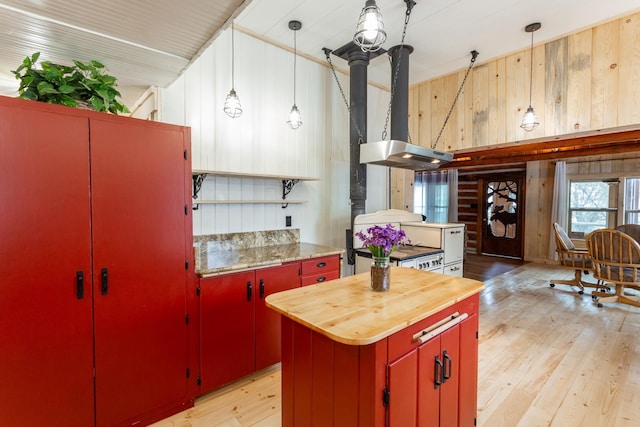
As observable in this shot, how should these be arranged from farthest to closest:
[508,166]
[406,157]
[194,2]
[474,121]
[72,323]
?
[508,166]
[474,121]
[406,157]
[72,323]
[194,2]

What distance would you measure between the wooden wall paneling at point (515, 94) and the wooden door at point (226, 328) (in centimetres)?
323

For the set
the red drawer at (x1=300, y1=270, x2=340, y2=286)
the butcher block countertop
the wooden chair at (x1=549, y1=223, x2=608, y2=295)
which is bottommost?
the wooden chair at (x1=549, y1=223, x2=608, y2=295)

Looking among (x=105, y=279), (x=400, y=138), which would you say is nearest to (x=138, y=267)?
(x=105, y=279)

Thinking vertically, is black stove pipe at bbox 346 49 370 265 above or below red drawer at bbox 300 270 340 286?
above

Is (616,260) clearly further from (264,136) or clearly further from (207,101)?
(207,101)

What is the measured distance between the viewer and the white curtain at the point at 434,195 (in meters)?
8.60

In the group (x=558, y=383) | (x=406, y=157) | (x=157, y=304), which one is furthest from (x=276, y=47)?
(x=558, y=383)

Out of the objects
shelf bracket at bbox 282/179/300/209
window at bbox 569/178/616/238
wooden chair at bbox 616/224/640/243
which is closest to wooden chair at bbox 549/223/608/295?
wooden chair at bbox 616/224/640/243

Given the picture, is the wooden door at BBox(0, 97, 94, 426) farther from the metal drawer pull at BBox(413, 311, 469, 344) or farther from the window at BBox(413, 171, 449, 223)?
the window at BBox(413, 171, 449, 223)

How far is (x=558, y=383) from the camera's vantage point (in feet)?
7.40

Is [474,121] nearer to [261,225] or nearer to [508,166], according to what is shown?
[261,225]

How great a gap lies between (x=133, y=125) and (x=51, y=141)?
38cm

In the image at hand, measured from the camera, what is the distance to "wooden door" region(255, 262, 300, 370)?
2250 mm

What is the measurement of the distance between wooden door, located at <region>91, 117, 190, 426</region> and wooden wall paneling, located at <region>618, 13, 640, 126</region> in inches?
149
